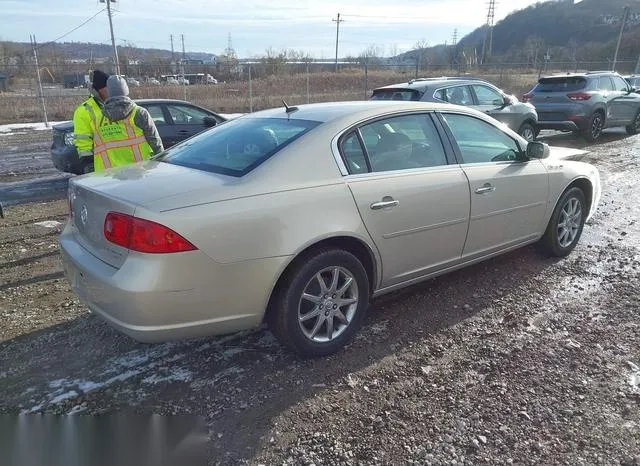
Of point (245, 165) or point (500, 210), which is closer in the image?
point (245, 165)

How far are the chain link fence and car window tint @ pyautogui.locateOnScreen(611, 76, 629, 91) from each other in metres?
9.58

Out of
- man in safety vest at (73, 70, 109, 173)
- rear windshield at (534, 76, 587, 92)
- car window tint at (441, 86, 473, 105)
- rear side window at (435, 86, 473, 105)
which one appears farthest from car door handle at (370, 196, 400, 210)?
rear windshield at (534, 76, 587, 92)

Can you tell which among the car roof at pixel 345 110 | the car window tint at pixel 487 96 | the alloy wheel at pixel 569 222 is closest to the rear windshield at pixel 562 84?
the car window tint at pixel 487 96

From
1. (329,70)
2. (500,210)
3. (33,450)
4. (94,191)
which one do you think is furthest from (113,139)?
(329,70)

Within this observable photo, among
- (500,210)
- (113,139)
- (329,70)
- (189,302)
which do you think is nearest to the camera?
(189,302)

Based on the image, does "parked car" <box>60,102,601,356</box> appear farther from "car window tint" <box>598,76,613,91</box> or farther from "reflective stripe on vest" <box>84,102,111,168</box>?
"car window tint" <box>598,76,613,91</box>

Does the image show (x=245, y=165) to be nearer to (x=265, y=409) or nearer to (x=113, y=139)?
(x=265, y=409)

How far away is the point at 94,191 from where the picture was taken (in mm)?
2984

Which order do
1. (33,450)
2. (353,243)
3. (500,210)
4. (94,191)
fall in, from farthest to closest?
(500,210) → (353,243) → (94,191) → (33,450)

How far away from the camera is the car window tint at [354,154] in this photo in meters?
3.30

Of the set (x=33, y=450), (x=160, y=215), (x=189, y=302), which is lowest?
(x=33, y=450)

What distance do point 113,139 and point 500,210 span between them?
11.4ft

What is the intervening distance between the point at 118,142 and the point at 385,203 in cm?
271

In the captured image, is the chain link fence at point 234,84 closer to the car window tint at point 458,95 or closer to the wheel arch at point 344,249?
the car window tint at point 458,95
